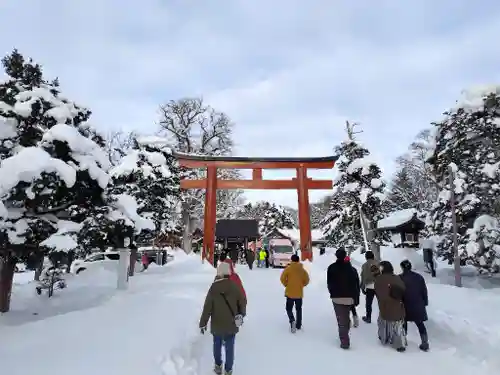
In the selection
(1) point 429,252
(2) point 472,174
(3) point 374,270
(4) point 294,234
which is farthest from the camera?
(4) point 294,234

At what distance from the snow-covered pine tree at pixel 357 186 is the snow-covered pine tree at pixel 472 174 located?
909 cm

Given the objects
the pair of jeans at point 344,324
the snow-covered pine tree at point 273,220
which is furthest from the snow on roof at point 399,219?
the snow-covered pine tree at point 273,220

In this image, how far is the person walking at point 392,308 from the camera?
684 cm

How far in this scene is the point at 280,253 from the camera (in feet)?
90.3

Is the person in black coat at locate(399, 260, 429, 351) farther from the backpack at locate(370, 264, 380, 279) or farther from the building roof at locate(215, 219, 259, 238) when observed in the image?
the building roof at locate(215, 219, 259, 238)

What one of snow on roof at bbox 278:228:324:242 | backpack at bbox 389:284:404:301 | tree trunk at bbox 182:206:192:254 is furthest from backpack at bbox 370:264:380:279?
snow on roof at bbox 278:228:324:242

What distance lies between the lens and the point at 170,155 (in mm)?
20203

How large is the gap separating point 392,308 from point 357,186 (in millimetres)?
19939

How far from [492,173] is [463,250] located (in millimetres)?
2890

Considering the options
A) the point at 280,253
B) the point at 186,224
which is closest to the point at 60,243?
the point at 280,253

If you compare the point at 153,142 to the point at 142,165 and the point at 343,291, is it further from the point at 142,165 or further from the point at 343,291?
the point at 343,291

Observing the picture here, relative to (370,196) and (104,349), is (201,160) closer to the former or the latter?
(370,196)

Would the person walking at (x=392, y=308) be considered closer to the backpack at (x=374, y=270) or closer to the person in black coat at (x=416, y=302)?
the person in black coat at (x=416, y=302)

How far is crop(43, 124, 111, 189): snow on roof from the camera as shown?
7.83 metres
